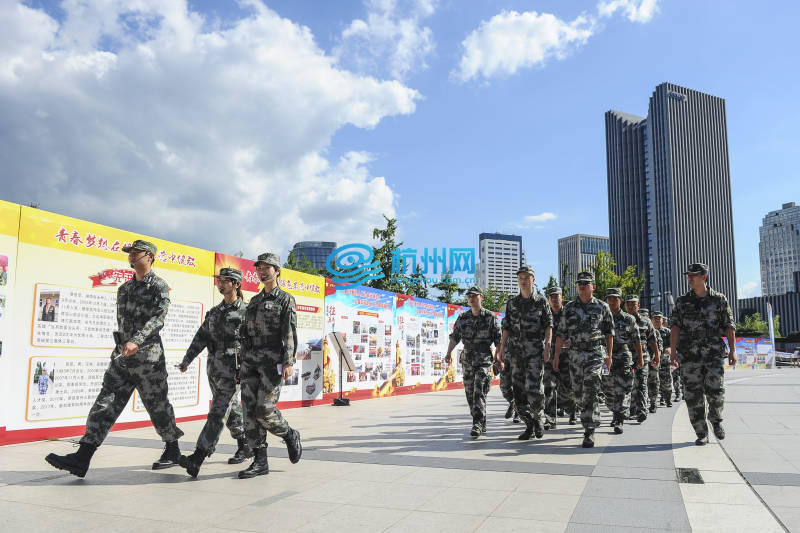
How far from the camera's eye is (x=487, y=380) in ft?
25.1

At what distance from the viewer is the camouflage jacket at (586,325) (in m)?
7.23

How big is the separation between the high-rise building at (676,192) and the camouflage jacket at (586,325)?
118893 mm

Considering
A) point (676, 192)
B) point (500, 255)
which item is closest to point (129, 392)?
point (676, 192)

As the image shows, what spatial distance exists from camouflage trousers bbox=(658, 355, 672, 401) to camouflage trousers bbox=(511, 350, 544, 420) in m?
6.55

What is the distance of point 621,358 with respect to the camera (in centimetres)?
907

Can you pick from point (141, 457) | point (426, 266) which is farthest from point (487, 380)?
point (426, 266)

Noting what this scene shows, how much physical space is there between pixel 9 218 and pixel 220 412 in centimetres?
375

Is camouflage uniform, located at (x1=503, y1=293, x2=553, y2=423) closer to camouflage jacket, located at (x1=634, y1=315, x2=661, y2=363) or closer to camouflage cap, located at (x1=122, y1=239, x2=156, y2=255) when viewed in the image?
camouflage jacket, located at (x1=634, y1=315, x2=661, y2=363)

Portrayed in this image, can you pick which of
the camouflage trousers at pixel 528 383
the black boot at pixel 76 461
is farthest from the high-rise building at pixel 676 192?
the black boot at pixel 76 461

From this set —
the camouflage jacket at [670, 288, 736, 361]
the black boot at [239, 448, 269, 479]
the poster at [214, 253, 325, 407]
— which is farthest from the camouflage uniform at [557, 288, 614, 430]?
the poster at [214, 253, 325, 407]

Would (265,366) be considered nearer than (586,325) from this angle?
Yes

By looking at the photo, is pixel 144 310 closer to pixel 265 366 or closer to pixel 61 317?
pixel 265 366

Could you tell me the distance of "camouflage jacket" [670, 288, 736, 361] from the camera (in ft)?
22.9

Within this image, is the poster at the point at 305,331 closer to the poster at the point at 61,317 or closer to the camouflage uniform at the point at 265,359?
the poster at the point at 61,317
